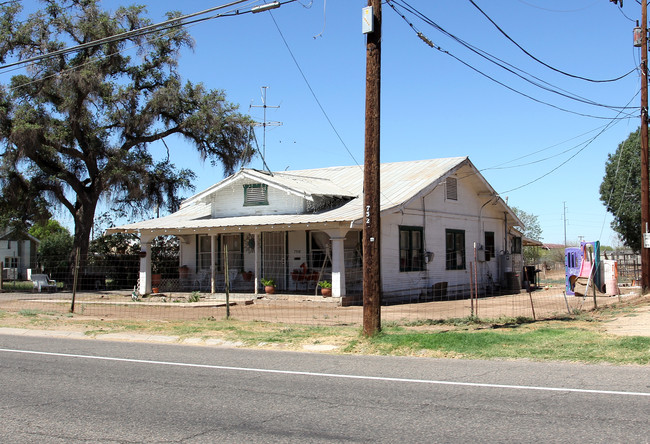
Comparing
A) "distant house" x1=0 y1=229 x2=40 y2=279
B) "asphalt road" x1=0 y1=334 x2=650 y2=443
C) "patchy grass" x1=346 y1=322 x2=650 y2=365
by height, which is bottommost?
"asphalt road" x1=0 y1=334 x2=650 y2=443

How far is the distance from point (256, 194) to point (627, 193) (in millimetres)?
36638

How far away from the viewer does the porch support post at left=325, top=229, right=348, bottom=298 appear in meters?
21.7

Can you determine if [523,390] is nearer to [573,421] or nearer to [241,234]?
[573,421]

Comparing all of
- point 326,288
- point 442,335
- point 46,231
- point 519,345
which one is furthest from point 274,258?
point 46,231

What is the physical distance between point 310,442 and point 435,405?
196 centimetres

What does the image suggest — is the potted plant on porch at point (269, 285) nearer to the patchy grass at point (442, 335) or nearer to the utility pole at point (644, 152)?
the patchy grass at point (442, 335)

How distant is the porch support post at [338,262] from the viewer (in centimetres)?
2173

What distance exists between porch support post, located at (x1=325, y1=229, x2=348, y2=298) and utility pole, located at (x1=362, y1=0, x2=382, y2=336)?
355 inches

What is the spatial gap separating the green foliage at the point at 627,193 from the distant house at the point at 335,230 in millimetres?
25948

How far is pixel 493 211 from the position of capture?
30625 millimetres

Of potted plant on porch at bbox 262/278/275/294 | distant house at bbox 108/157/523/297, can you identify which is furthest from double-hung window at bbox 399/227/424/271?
potted plant on porch at bbox 262/278/275/294

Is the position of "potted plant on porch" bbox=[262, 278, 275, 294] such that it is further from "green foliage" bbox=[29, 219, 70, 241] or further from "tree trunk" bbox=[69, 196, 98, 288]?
"green foliage" bbox=[29, 219, 70, 241]

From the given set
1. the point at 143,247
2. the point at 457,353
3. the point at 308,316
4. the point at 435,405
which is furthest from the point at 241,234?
the point at 435,405

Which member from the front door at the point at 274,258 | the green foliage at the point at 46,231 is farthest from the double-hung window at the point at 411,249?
the green foliage at the point at 46,231
